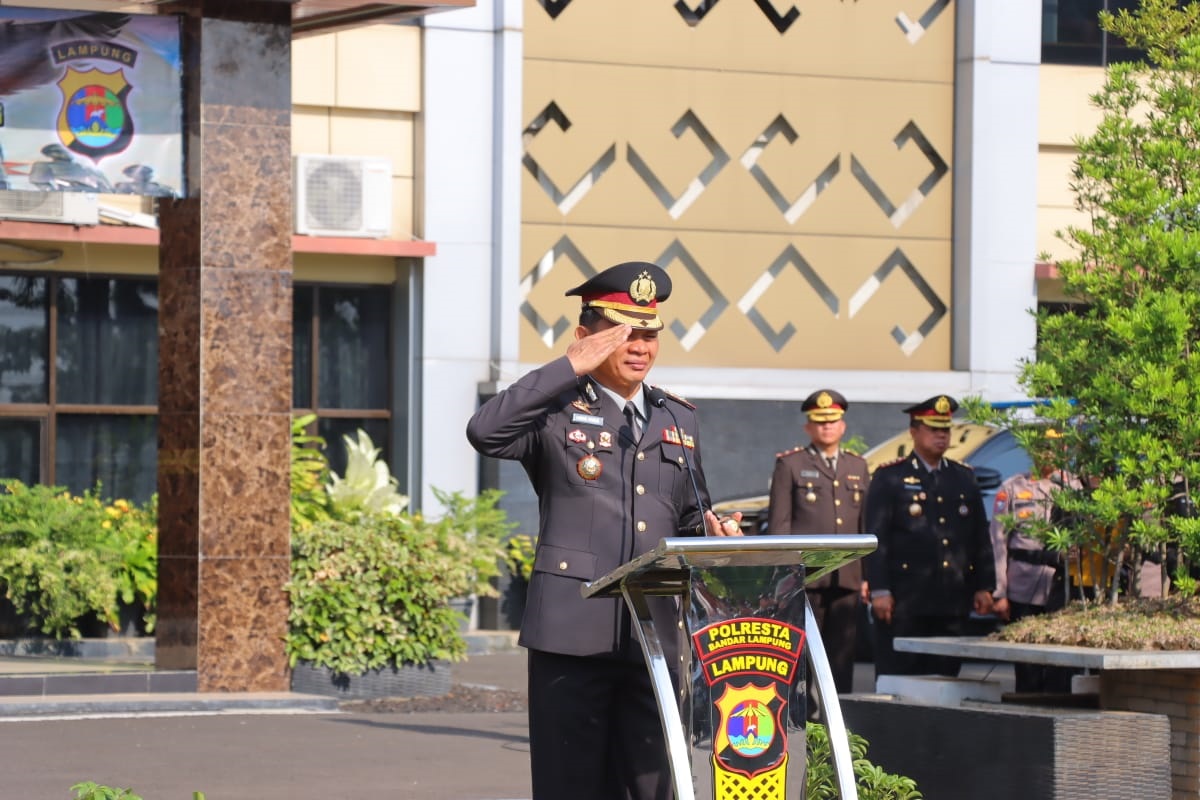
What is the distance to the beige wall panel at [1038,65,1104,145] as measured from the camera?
66.9ft

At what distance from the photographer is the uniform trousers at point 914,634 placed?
10.9 meters

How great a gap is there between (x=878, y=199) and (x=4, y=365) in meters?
8.55

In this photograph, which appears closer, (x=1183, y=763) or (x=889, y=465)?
(x=1183, y=763)

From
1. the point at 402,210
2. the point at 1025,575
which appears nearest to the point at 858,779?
the point at 1025,575

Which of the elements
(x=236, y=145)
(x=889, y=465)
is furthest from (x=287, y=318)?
(x=889, y=465)

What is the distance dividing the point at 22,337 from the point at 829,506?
966 cm

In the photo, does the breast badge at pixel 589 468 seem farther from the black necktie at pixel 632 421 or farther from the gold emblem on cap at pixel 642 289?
the gold emblem on cap at pixel 642 289

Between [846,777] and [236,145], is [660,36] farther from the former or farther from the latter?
[846,777]

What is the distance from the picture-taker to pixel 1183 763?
758cm

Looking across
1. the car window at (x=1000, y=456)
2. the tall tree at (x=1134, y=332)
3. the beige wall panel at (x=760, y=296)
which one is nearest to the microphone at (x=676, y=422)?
the tall tree at (x=1134, y=332)

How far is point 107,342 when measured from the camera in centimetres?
1878

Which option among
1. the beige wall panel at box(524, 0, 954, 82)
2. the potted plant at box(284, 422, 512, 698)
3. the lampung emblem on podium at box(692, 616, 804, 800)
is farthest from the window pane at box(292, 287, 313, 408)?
the lampung emblem on podium at box(692, 616, 804, 800)

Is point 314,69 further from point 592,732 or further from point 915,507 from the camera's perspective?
point 592,732

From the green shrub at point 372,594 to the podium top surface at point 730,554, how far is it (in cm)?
760
